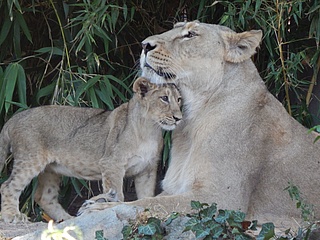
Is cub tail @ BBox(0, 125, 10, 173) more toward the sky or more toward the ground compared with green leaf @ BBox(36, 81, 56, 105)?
more toward the ground

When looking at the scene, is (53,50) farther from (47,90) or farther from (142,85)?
(142,85)

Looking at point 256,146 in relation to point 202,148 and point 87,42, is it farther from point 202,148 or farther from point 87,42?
point 87,42

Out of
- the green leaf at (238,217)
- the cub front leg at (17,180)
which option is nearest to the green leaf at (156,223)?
the green leaf at (238,217)

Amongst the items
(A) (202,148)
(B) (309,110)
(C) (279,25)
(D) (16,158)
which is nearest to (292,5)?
(C) (279,25)

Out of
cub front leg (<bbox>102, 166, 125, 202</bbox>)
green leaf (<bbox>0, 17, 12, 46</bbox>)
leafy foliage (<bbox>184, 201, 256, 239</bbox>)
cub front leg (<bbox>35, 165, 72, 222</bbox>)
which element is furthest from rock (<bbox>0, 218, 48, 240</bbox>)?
green leaf (<bbox>0, 17, 12, 46</bbox>)

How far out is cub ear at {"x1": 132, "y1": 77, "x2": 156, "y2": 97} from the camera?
5918 mm

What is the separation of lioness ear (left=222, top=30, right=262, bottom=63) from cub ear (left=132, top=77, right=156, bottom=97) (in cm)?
103

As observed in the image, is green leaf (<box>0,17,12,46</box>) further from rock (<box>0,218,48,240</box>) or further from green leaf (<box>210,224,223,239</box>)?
green leaf (<box>210,224,223,239</box>)

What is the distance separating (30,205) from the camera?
22.4 feet

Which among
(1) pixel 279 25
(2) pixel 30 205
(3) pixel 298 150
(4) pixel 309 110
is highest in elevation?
(1) pixel 279 25

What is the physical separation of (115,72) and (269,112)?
8.74 ft

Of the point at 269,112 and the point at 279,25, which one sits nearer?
the point at 269,112

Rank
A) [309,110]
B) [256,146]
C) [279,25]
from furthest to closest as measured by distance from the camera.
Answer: [309,110] < [279,25] < [256,146]

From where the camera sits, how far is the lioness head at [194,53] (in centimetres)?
490
